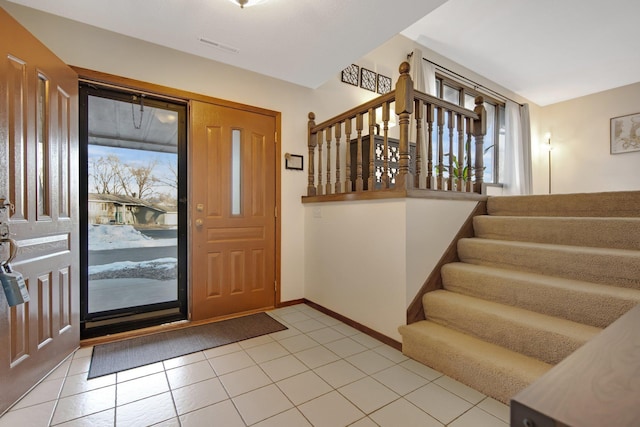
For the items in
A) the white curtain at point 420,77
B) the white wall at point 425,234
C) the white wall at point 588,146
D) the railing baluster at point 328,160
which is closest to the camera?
the white wall at point 425,234

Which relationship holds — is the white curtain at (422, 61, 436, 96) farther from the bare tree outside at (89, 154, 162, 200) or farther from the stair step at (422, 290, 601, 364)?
the bare tree outside at (89, 154, 162, 200)

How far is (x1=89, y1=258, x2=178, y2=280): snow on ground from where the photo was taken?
3404 millimetres

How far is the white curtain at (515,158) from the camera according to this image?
17.2 feet

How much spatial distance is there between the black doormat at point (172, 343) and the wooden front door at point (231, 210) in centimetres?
24

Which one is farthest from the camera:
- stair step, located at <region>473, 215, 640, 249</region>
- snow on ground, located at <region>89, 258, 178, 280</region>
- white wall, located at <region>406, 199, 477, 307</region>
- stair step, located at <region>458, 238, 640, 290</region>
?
snow on ground, located at <region>89, 258, 178, 280</region>

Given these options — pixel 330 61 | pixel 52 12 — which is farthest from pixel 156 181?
pixel 330 61

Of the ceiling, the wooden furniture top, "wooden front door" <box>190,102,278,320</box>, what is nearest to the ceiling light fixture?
the ceiling

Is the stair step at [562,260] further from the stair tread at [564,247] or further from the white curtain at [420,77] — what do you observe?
the white curtain at [420,77]

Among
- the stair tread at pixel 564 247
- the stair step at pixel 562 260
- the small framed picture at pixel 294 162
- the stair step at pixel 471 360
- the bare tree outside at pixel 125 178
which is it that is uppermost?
the small framed picture at pixel 294 162

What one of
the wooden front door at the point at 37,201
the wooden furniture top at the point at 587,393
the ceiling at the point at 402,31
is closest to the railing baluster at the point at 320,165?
the ceiling at the point at 402,31

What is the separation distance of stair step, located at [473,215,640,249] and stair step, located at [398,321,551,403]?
1077 mm

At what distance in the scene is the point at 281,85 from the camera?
3.29m

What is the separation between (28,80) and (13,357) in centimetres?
163

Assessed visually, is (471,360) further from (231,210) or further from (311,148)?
(311,148)
